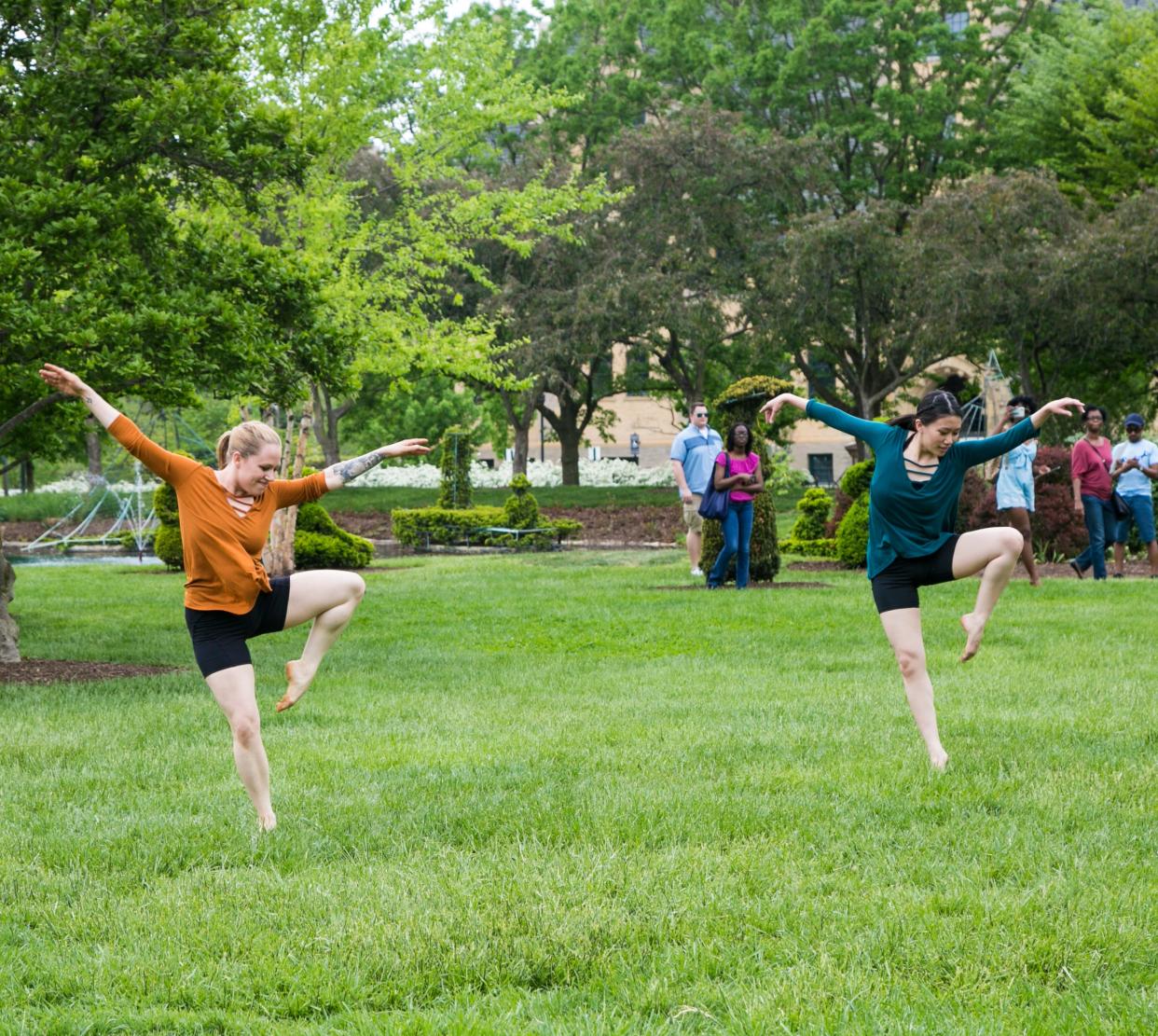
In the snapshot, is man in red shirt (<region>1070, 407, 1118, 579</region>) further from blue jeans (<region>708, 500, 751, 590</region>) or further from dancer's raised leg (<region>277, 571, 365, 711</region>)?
dancer's raised leg (<region>277, 571, 365, 711</region>)

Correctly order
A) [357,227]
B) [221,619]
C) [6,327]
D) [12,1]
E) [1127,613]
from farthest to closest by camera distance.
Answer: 1. [357,227]
2. [1127,613]
3. [12,1]
4. [6,327]
5. [221,619]

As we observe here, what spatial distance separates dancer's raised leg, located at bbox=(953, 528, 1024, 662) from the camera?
6.84m

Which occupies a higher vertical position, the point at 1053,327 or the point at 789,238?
the point at 789,238

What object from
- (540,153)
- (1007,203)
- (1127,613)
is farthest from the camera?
(540,153)

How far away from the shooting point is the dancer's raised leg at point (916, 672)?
677cm

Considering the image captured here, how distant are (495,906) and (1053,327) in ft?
99.9

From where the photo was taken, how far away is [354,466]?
253 inches

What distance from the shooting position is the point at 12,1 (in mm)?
11133

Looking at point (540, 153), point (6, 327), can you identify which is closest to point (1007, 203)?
point (540, 153)

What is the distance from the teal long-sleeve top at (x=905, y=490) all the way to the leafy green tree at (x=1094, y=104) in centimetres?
2889

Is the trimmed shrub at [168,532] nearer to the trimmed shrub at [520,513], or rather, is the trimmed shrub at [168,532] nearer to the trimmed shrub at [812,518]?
the trimmed shrub at [520,513]

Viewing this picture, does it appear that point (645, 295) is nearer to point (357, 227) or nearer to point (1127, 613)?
point (357, 227)

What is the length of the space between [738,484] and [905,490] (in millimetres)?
9034

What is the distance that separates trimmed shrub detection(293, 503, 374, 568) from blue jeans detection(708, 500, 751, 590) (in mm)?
8463
